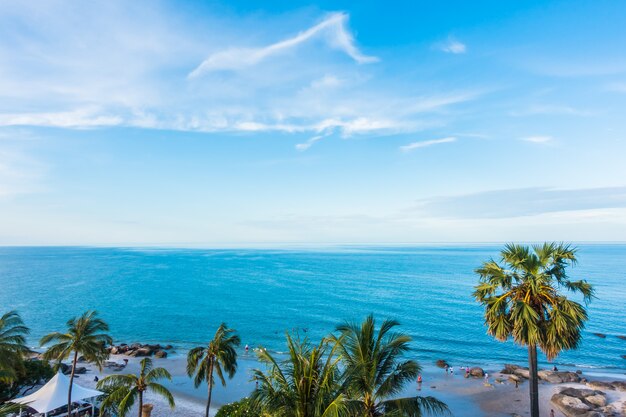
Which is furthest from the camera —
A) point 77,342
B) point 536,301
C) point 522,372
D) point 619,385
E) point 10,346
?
point 522,372

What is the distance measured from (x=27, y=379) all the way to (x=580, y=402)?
52895mm

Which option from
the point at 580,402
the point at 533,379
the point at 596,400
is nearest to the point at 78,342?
the point at 533,379

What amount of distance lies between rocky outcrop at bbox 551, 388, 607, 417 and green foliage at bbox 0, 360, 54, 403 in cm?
4858

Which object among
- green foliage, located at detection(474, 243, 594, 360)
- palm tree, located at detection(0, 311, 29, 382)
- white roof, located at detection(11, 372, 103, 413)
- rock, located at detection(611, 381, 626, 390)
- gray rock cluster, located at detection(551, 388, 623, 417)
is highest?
green foliage, located at detection(474, 243, 594, 360)

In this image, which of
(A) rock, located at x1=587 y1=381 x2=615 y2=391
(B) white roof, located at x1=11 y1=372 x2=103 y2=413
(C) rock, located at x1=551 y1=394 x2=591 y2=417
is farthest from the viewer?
(A) rock, located at x1=587 y1=381 x2=615 y2=391

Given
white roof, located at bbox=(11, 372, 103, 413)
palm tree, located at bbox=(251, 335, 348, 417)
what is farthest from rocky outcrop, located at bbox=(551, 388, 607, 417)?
white roof, located at bbox=(11, 372, 103, 413)

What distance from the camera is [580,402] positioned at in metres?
36.8

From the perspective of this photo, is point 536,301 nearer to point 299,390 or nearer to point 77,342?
point 299,390

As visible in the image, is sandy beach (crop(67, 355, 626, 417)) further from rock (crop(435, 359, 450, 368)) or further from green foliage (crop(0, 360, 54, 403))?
green foliage (crop(0, 360, 54, 403))

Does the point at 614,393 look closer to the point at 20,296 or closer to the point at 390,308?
the point at 390,308

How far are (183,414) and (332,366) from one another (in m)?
32.7

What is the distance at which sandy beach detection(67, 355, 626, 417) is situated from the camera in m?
37.1

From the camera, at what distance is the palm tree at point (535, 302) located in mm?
15531

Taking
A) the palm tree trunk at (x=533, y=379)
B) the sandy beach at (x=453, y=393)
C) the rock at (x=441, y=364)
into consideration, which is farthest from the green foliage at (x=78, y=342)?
the rock at (x=441, y=364)
